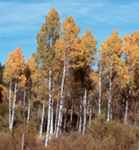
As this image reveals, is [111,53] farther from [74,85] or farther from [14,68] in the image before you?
[14,68]

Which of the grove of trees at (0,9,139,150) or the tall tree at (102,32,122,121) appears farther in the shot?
the tall tree at (102,32,122,121)

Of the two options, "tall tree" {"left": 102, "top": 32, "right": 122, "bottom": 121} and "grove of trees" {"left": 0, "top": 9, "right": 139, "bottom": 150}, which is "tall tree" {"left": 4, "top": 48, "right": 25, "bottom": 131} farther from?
"tall tree" {"left": 102, "top": 32, "right": 122, "bottom": 121}

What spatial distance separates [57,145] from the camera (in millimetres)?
26156

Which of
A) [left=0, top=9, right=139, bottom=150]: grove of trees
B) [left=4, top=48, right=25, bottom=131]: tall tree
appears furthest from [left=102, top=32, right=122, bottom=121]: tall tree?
[left=4, top=48, right=25, bottom=131]: tall tree

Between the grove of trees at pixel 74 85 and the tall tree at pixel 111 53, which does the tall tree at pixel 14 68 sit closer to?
the grove of trees at pixel 74 85

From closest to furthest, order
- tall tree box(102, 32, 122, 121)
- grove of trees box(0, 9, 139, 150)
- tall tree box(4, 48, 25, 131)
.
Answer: grove of trees box(0, 9, 139, 150) < tall tree box(102, 32, 122, 121) < tall tree box(4, 48, 25, 131)

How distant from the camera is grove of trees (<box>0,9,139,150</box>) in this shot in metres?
28.0

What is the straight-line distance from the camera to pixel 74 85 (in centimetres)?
4250

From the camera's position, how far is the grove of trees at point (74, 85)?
2802 cm

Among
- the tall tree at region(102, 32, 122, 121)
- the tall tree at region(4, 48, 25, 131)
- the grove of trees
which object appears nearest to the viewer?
the grove of trees

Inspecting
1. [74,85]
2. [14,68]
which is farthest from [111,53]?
[14,68]

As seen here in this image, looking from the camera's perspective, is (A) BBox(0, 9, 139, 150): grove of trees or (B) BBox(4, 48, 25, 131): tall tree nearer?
(A) BBox(0, 9, 139, 150): grove of trees

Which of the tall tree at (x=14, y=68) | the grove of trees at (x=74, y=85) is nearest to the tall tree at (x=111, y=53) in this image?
the grove of trees at (x=74, y=85)

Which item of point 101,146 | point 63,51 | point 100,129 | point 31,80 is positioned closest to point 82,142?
point 101,146
